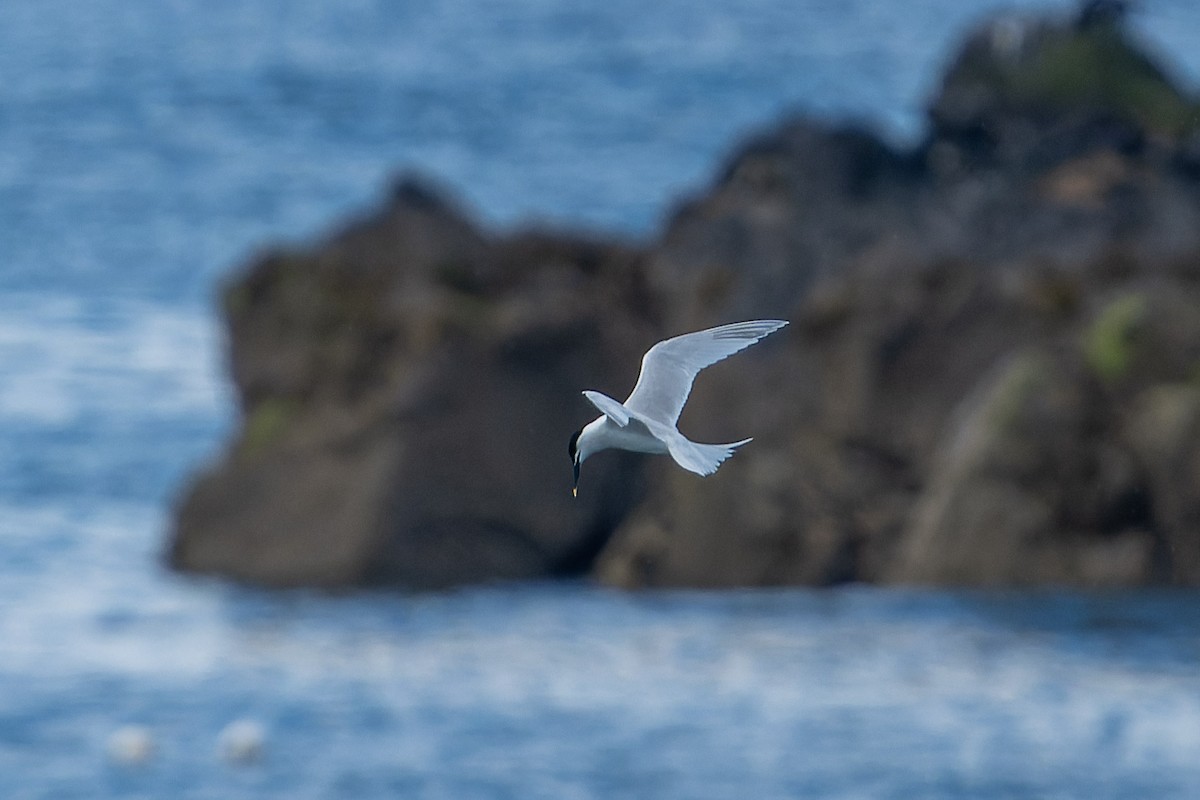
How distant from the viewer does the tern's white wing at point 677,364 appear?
45.1 ft

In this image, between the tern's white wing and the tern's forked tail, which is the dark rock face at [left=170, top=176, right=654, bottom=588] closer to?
the tern's white wing

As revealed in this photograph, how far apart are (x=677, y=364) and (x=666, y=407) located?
0.52 metres

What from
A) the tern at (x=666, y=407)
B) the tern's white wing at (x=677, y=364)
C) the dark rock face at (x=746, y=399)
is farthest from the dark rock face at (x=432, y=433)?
the tern at (x=666, y=407)

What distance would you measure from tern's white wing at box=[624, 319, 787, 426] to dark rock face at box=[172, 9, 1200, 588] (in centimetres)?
1711

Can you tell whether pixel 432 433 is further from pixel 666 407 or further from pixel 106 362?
pixel 106 362

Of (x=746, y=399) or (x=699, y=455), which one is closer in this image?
(x=699, y=455)

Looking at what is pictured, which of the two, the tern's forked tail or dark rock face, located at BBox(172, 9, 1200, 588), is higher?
dark rock face, located at BBox(172, 9, 1200, 588)

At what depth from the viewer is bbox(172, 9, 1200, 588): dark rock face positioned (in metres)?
31.8

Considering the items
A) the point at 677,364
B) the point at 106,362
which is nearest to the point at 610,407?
the point at 677,364

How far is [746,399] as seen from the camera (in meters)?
33.8

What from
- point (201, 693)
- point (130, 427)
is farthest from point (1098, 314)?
point (130, 427)

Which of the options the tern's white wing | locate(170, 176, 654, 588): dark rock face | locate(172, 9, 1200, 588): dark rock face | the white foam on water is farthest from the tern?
the white foam on water

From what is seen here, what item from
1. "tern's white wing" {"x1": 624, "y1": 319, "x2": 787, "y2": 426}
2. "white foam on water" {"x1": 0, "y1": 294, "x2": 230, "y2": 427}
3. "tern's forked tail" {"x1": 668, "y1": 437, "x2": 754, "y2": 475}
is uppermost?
"white foam on water" {"x1": 0, "y1": 294, "x2": 230, "y2": 427}

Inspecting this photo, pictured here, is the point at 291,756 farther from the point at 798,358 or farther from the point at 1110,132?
the point at 1110,132
